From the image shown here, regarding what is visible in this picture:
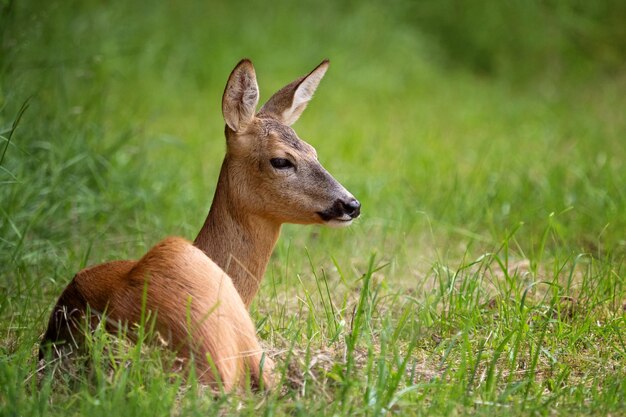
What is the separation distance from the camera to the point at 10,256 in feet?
14.6

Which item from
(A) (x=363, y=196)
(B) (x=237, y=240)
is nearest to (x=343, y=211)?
(B) (x=237, y=240)

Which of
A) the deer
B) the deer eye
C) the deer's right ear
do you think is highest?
the deer's right ear

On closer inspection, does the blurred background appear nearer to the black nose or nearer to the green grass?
the green grass

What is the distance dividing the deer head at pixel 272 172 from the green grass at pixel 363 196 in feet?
0.61

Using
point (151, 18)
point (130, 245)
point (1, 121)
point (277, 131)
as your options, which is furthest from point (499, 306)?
point (151, 18)

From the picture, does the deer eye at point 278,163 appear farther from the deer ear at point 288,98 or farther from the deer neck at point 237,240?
the deer ear at point 288,98

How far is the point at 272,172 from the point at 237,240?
296 mm

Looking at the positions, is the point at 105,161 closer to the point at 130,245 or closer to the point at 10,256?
the point at 130,245

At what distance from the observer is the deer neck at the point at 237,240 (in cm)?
386

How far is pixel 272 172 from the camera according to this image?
12.9 feet

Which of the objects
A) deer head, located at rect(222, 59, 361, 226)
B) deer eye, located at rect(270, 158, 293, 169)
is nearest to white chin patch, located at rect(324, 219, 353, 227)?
deer head, located at rect(222, 59, 361, 226)

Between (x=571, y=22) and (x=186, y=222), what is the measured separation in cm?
722

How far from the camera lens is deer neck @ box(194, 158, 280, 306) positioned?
3.86 metres

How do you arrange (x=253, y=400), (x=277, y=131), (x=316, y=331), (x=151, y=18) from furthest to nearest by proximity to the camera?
(x=151, y=18) < (x=277, y=131) < (x=316, y=331) < (x=253, y=400)
